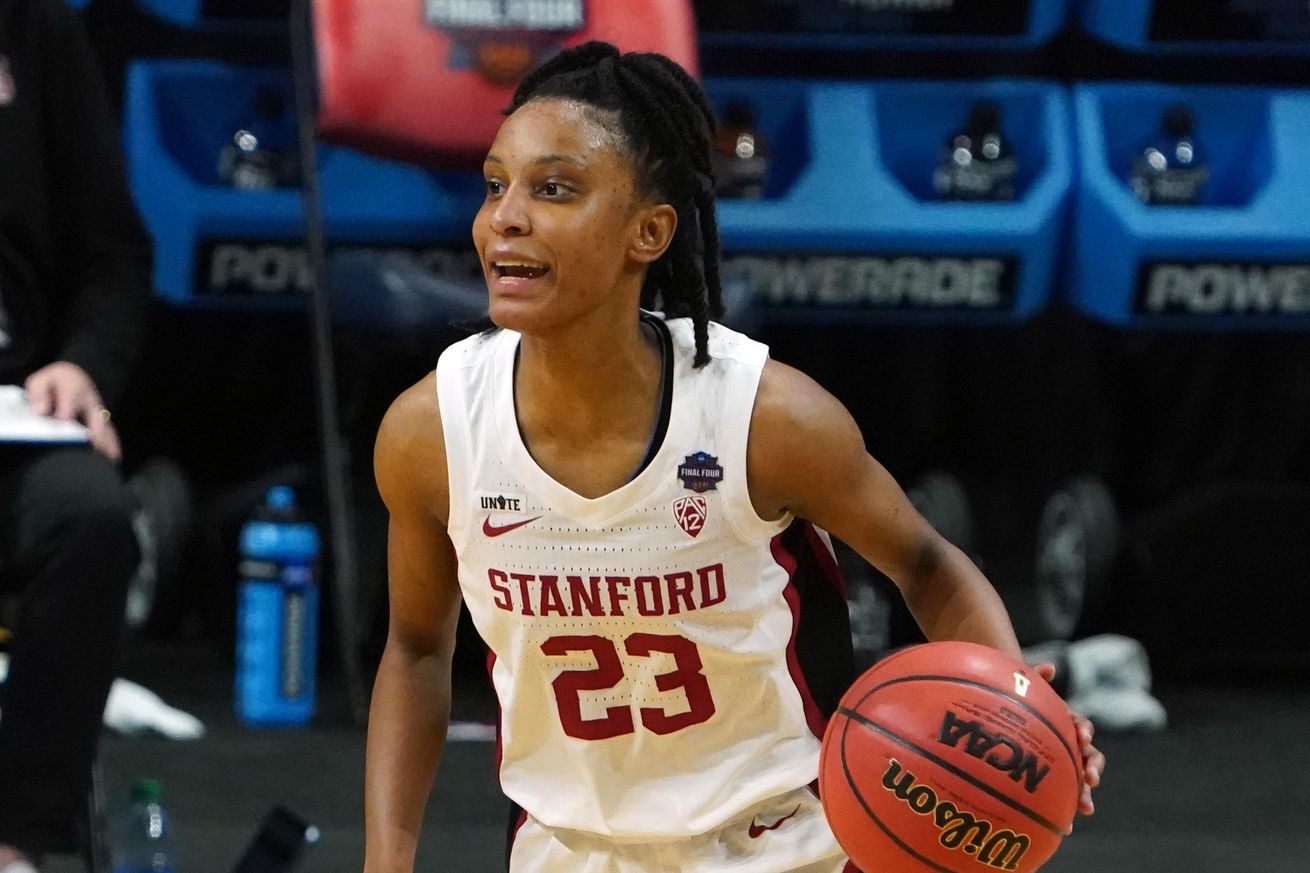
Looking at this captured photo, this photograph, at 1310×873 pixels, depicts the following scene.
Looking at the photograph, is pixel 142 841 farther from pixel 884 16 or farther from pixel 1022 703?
pixel 884 16

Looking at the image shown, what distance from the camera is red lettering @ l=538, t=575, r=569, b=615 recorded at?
2253 millimetres

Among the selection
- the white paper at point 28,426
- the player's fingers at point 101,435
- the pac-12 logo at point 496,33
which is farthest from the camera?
the pac-12 logo at point 496,33

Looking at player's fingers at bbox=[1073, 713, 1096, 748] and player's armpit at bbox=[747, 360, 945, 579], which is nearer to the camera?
player's fingers at bbox=[1073, 713, 1096, 748]

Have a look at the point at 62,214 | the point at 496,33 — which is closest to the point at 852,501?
the point at 62,214

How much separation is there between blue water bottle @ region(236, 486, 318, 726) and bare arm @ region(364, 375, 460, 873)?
78.3 inches

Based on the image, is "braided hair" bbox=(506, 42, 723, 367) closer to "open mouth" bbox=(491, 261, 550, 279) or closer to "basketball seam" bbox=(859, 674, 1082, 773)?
"open mouth" bbox=(491, 261, 550, 279)

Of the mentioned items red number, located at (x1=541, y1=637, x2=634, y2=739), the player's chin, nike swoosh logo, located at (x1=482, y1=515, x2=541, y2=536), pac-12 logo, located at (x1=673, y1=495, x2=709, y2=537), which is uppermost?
the player's chin

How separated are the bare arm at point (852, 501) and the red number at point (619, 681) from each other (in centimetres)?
18

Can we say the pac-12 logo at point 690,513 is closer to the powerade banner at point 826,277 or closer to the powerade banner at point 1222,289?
the powerade banner at point 826,277

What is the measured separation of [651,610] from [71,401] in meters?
1.25

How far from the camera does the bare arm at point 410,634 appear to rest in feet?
7.54

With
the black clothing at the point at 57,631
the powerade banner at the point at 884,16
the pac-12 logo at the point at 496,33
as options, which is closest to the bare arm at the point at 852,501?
the black clothing at the point at 57,631

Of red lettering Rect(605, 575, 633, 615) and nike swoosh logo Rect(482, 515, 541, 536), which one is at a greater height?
nike swoosh logo Rect(482, 515, 541, 536)

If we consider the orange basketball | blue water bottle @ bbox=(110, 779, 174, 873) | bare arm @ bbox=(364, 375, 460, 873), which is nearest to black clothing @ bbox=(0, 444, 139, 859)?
blue water bottle @ bbox=(110, 779, 174, 873)
